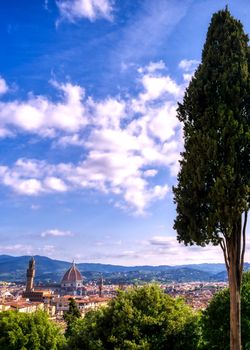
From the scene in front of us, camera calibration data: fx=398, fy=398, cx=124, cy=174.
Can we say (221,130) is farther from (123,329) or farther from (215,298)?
(215,298)

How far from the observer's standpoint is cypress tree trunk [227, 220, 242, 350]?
13.7m

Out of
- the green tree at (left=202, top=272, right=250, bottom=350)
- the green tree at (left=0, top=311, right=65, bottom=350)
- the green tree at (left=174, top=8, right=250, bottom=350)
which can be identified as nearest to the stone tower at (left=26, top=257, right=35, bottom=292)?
the green tree at (left=0, top=311, right=65, bottom=350)

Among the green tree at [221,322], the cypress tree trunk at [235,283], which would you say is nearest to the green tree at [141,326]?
the green tree at [221,322]

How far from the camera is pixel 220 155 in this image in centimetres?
1428

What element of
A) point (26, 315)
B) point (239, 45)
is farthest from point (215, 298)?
point (26, 315)

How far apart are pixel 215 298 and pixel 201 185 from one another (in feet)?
45.0

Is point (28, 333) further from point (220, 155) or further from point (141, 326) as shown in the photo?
point (220, 155)

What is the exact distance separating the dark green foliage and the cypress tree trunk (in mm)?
514

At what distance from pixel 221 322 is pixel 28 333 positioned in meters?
17.6

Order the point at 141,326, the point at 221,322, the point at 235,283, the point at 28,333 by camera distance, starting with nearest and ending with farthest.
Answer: the point at 235,283, the point at 141,326, the point at 221,322, the point at 28,333

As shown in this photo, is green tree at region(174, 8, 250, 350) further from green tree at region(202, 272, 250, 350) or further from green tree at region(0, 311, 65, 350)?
green tree at region(0, 311, 65, 350)

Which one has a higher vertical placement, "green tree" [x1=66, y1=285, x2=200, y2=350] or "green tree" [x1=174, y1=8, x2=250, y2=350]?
"green tree" [x1=174, y1=8, x2=250, y2=350]

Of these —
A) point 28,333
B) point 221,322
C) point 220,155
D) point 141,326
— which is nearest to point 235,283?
point 220,155

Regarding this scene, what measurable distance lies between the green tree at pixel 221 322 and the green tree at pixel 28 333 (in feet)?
44.7
